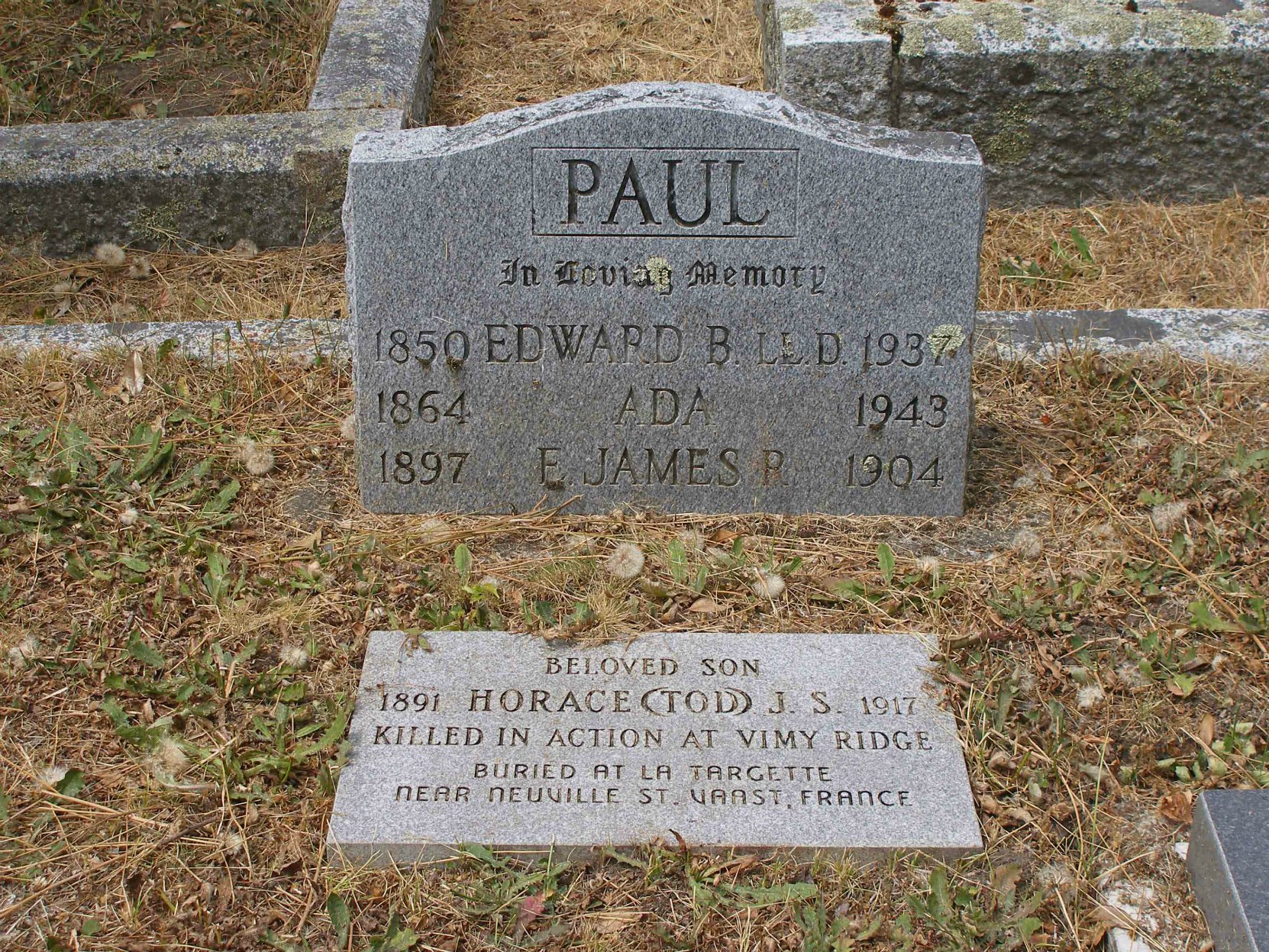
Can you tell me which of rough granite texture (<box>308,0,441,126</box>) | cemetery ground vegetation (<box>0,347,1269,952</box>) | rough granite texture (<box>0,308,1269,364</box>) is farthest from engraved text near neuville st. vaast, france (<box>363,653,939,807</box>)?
rough granite texture (<box>308,0,441,126</box>)

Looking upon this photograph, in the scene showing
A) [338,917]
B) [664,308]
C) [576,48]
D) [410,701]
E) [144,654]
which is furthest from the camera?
[576,48]

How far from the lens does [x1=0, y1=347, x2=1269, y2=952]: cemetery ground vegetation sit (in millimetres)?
2121

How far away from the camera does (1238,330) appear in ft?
11.9

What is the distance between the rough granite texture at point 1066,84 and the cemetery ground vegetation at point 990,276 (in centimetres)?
22

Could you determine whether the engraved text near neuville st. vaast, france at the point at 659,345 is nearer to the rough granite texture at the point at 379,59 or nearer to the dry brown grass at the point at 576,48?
the rough granite texture at the point at 379,59

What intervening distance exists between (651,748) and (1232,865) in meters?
0.99

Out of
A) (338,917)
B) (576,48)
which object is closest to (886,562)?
(338,917)

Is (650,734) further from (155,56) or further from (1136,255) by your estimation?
(155,56)

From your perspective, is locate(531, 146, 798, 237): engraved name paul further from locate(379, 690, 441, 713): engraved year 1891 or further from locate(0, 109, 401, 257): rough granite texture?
locate(0, 109, 401, 257): rough granite texture

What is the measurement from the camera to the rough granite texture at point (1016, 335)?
3566mm

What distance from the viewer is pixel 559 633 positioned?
8.62 ft

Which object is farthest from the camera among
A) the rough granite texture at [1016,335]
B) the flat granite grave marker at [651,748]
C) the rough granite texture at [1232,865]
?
the rough granite texture at [1016,335]

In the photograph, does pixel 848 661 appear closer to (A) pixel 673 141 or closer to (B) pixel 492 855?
(B) pixel 492 855

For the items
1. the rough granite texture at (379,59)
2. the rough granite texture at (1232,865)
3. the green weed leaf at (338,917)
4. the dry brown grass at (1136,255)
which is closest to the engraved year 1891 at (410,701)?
the green weed leaf at (338,917)
